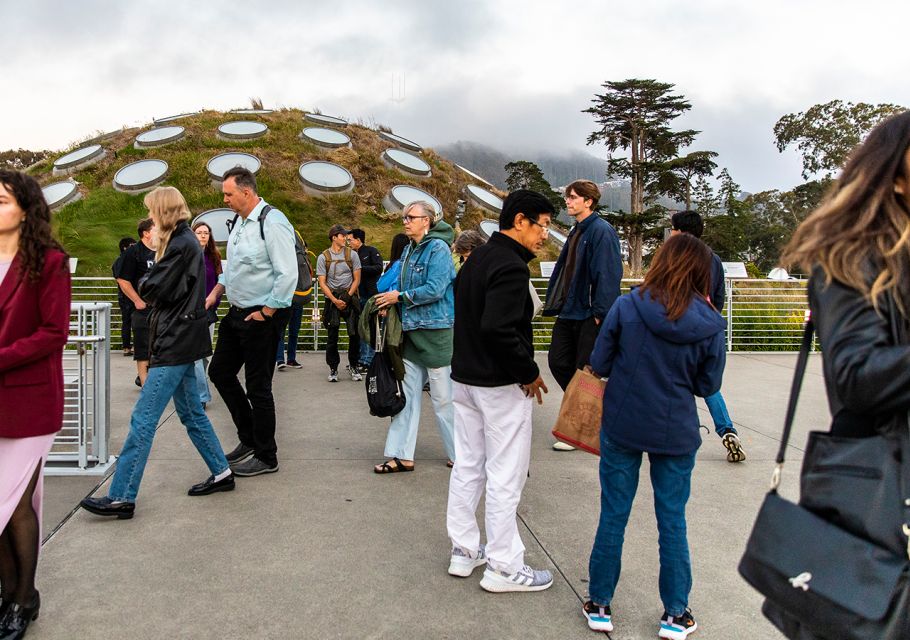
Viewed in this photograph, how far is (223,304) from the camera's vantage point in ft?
41.0

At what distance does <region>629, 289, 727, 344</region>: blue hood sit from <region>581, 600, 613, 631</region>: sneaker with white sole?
1.19m

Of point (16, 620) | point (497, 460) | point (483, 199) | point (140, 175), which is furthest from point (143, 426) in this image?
point (483, 199)

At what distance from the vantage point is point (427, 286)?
16.5 feet

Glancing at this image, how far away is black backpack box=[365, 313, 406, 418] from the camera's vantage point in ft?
16.5

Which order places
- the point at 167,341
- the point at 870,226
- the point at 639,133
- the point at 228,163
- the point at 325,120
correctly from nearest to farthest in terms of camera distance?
the point at 870,226
the point at 167,341
the point at 228,163
the point at 325,120
the point at 639,133

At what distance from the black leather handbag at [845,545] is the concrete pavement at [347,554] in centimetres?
162

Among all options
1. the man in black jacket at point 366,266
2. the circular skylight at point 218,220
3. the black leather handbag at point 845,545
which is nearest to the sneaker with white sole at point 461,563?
the black leather handbag at point 845,545

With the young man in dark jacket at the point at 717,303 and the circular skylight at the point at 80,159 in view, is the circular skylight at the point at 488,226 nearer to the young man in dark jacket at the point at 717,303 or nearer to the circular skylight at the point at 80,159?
the circular skylight at the point at 80,159

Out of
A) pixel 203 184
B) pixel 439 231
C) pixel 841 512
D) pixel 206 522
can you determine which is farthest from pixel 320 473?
pixel 203 184

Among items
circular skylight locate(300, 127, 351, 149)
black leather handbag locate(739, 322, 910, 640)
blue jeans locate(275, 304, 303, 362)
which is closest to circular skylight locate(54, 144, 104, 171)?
circular skylight locate(300, 127, 351, 149)

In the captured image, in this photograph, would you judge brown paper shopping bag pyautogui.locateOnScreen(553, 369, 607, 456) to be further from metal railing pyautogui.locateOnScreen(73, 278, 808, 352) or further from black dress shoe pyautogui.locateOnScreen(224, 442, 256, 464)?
metal railing pyautogui.locateOnScreen(73, 278, 808, 352)

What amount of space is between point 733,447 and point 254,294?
12.5 feet

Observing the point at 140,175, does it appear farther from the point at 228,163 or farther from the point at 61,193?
the point at 228,163

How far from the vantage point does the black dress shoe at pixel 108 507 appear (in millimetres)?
4086
